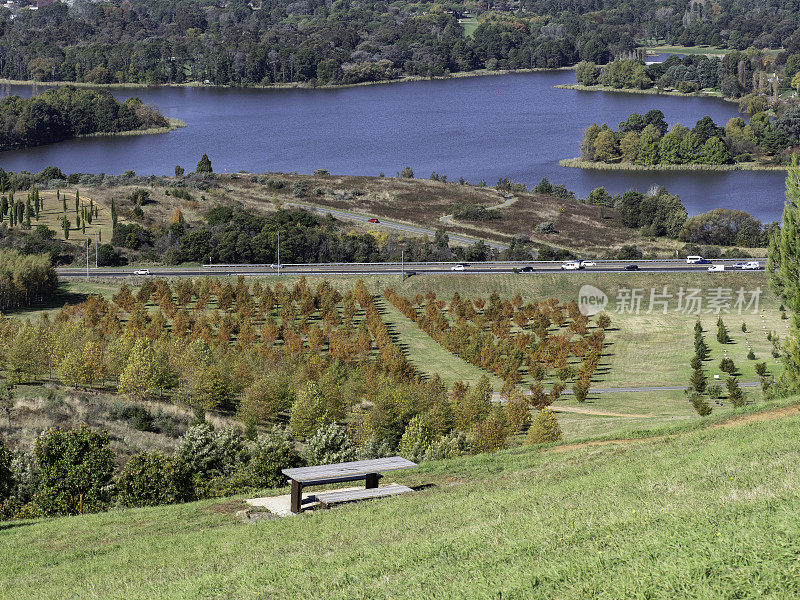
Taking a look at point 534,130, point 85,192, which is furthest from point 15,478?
point 534,130

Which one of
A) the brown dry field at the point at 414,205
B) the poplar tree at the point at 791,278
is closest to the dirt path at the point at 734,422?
the poplar tree at the point at 791,278

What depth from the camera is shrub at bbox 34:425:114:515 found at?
25.2m

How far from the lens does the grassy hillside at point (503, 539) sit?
12.7 m

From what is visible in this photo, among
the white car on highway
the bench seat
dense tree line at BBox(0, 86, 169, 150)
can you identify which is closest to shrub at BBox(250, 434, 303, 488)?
the bench seat

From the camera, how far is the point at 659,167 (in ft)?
463

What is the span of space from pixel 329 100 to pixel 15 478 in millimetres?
172803

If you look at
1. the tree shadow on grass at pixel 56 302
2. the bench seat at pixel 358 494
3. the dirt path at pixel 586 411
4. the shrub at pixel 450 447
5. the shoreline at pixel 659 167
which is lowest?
the tree shadow on grass at pixel 56 302

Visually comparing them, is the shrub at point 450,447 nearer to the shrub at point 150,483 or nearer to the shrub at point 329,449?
the shrub at point 329,449

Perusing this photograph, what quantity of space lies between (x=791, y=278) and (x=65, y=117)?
475ft

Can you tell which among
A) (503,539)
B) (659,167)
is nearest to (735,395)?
(503,539)

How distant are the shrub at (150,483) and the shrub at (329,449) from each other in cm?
442

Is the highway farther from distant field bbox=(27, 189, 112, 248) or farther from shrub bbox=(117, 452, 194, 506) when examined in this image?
shrub bbox=(117, 452, 194, 506)

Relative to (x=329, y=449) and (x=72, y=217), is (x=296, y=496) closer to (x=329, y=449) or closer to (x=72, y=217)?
(x=329, y=449)

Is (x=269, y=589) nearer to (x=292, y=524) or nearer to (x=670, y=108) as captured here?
(x=292, y=524)
